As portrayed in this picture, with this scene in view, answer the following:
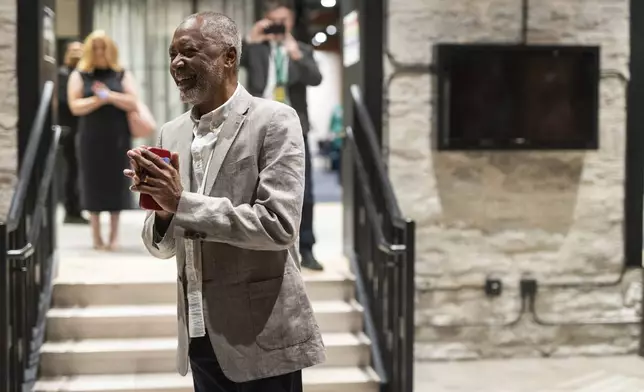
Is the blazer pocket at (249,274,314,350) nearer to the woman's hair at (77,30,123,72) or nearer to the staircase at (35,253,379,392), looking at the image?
the staircase at (35,253,379,392)

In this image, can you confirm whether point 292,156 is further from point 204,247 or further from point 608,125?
point 608,125

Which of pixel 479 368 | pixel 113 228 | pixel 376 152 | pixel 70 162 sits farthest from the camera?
pixel 70 162

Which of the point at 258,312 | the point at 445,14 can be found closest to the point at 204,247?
the point at 258,312

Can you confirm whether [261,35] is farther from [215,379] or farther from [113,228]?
[215,379]

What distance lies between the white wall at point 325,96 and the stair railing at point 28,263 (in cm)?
1206

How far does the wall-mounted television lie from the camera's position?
4832 mm

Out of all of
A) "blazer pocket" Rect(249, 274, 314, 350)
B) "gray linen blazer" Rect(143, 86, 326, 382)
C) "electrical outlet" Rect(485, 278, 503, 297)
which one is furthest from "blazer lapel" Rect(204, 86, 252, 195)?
"electrical outlet" Rect(485, 278, 503, 297)

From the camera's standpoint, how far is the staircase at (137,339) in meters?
4.04

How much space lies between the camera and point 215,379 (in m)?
1.90

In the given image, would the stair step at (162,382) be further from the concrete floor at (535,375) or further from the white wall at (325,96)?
the white wall at (325,96)

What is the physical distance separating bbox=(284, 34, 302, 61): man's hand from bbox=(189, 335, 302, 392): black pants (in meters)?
Answer: 3.02

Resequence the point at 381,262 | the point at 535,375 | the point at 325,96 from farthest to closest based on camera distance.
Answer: the point at 325,96 → the point at 535,375 → the point at 381,262

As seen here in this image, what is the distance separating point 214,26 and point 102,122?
373cm

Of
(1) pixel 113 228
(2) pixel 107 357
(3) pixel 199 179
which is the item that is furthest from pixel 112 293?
(3) pixel 199 179
